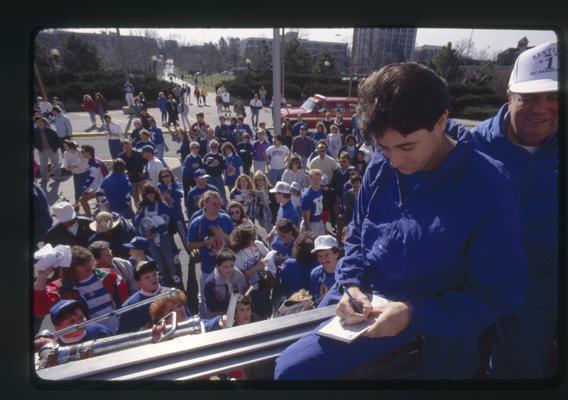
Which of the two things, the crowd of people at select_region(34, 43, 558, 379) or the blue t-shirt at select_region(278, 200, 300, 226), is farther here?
the blue t-shirt at select_region(278, 200, 300, 226)

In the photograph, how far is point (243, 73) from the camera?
110cm

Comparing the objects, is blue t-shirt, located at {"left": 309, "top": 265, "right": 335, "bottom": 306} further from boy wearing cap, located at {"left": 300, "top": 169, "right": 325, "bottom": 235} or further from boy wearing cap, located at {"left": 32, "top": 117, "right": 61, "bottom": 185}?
boy wearing cap, located at {"left": 32, "top": 117, "right": 61, "bottom": 185}

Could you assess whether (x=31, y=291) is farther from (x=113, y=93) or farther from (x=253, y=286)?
(x=253, y=286)

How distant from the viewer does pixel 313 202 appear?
200cm

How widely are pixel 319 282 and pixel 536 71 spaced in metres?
0.98

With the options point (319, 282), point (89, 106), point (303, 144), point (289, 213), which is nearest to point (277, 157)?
point (303, 144)

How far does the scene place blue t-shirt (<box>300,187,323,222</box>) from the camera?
183cm

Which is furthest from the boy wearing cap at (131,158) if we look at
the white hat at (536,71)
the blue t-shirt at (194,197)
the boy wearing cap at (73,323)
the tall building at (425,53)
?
the white hat at (536,71)

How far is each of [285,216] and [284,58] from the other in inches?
54.7

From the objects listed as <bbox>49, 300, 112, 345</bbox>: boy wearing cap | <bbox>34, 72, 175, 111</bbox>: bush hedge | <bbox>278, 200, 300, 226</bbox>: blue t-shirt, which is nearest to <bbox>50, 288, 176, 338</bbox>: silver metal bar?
<bbox>49, 300, 112, 345</bbox>: boy wearing cap

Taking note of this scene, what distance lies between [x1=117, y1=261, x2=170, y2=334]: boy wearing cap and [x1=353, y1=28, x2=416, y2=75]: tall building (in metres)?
0.86

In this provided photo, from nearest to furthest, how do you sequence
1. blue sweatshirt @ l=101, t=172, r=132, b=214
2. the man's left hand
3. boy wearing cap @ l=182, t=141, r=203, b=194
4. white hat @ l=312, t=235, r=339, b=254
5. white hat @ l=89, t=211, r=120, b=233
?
the man's left hand
white hat @ l=312, t=235, r=339, b=254
white hat @ l=89, t=211, r=120, b=233
blue sweatshirt @ l=101, t=172, r=132, b=214
boy wearing cap @ l=182, t=141, r=203, b=194

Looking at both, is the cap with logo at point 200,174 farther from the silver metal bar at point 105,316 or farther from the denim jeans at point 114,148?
the silver metal bar at point 105,316

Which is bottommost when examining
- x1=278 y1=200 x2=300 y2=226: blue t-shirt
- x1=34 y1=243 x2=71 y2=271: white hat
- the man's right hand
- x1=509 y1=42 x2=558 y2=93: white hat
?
x1=278 y1=200 x2=300 y2=226: blue t-shirt
